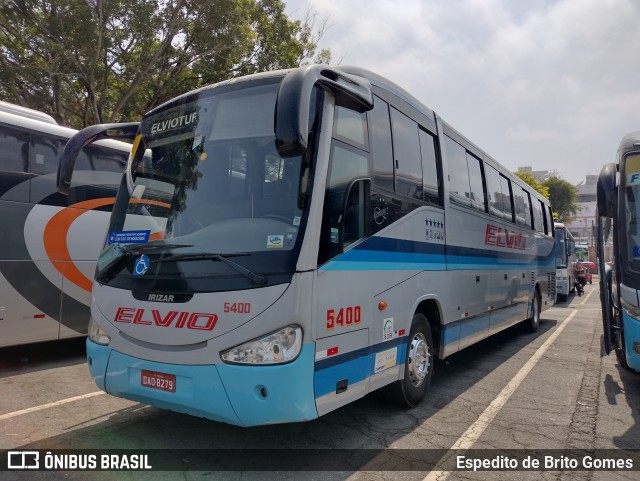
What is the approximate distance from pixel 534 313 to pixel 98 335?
392 inches

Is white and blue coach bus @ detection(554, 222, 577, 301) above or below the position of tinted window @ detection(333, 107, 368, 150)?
below

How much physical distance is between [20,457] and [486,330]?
628 centimetres

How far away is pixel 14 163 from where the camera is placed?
6.74 m

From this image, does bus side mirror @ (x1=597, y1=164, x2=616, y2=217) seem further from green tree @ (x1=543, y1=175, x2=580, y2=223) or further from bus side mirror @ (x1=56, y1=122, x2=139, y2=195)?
green tree @ (x1=543, y1=175, x2=580, y2=223)

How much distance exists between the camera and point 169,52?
46.8 feet

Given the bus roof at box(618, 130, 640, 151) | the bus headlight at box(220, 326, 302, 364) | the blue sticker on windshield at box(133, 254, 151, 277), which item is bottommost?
the bus headlight at box(220, 326, 302, 364)

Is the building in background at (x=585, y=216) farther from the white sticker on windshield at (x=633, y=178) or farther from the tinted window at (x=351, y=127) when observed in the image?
the tinted window at (x=351, y=127)

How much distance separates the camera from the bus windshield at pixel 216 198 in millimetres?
3578

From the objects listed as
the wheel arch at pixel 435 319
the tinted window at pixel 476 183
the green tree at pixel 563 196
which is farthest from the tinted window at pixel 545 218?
the green tree at pixel 563 196

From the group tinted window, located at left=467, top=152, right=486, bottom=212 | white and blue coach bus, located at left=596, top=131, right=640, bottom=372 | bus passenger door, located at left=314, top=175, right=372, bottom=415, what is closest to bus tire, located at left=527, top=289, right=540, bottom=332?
tinted window, located at left=467, top=152, right=486, bottom=212

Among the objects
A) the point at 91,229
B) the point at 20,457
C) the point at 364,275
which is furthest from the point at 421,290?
the point at 91,229

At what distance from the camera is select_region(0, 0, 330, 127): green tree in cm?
1172

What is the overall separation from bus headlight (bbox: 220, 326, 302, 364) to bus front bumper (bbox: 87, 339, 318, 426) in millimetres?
44

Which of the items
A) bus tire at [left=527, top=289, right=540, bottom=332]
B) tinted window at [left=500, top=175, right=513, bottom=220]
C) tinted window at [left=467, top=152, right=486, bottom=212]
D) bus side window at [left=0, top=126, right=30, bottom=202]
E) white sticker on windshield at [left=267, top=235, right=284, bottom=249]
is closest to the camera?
white sticker on windshield at [left=267, top=235, right=284, bottom=249]
